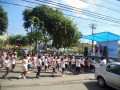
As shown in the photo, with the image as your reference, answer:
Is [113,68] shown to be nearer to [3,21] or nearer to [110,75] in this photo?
[110,75]

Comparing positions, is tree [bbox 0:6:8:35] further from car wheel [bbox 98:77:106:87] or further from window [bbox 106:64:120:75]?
window [bbox 106:64:120:75]

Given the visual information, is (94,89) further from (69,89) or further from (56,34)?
(56,34)

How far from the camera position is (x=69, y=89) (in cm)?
1204

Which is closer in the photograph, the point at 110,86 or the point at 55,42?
the point at 110,86

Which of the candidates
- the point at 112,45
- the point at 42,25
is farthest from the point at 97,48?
the point at 42,25

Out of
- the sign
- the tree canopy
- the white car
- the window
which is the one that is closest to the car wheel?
the white car

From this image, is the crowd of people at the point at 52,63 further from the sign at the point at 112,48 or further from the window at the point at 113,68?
the sign at the point at 112,48

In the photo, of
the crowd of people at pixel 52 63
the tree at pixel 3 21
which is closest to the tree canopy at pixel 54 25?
the tree at pixel 3 21

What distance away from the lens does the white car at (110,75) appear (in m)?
11.5

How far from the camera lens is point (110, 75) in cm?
1190

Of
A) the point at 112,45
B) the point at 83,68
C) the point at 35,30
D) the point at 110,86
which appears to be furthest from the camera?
the point at 35,30

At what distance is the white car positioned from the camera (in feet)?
37.7

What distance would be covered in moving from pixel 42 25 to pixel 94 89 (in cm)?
2633

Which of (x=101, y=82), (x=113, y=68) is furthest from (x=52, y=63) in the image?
(x=113, y=68)
